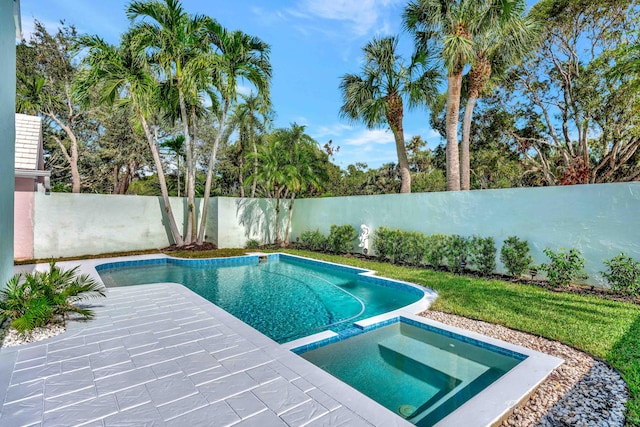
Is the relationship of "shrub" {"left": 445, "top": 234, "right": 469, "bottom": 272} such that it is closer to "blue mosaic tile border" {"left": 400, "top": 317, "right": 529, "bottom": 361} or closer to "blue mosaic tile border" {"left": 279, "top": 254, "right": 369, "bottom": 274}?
"blue mosaic tile border" {"left": 279, "top": 254, "right": 369, "bottom": 274}

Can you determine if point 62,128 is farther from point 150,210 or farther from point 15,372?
point 15,372

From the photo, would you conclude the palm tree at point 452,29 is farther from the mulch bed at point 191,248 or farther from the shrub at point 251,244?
the mulch bed at point 191,248

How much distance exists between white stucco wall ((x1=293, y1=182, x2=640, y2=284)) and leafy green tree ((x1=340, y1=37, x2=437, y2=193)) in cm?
204

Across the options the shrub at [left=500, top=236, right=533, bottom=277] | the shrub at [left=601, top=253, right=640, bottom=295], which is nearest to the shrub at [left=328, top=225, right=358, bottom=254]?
the shrub at [left=500, top=236, right=533, bottom=277]

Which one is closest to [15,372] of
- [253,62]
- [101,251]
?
[101,251]

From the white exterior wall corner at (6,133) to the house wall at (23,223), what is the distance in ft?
21.7

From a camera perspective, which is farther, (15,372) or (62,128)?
(62,128)

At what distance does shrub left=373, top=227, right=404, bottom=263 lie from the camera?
31.9 ft

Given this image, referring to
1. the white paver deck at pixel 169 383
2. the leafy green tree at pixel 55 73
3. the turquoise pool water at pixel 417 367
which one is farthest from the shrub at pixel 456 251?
the leafy green tree at pixel 55 73

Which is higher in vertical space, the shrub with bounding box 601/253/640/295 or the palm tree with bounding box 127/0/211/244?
the palm tree with bounding box 127/0/211/244

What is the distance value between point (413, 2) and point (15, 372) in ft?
42.1

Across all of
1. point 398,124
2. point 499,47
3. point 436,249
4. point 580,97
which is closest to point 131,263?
point 436,249

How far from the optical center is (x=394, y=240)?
982 cm

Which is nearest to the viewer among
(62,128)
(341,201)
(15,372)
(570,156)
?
(15,372)
